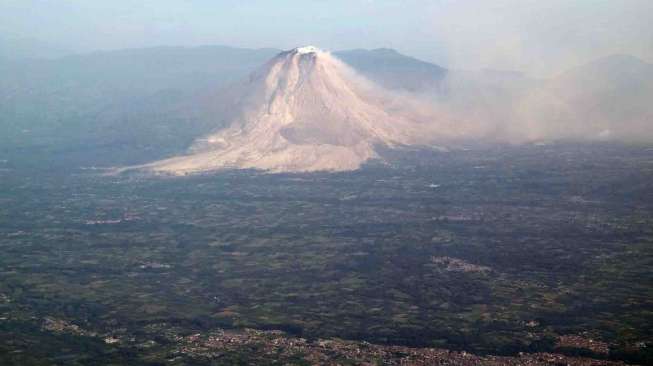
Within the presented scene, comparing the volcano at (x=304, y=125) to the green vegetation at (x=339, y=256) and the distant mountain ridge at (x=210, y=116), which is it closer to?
the distant mountain ridge at (x=210, y=116)

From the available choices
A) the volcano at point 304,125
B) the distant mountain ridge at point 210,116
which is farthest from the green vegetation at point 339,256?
the distant mountain ridge at point 210,116

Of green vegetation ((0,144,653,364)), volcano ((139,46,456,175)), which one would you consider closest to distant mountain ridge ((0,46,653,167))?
volcano ((139,46,456,175))

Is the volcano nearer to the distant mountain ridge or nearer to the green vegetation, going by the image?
the distant mountain ridge

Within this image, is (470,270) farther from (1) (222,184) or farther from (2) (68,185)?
(2) (68,185)

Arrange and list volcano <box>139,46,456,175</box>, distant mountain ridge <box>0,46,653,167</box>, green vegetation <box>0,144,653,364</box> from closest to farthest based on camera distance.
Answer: green vegetation <box>0,144,653,364</box>, volcano <box>139,46,456,175</box>, distant mountain ridge <box>0,46,653,167</box>

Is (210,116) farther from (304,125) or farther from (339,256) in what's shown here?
(339,256)

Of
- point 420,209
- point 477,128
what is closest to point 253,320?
point 420,209

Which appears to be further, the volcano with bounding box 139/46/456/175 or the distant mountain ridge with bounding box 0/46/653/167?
the distant mountain ridge with bounding box 0/46/653/167

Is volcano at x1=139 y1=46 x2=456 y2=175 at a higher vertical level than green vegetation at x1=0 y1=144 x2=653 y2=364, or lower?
higher

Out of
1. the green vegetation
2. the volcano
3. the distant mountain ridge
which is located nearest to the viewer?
the green vegetation
